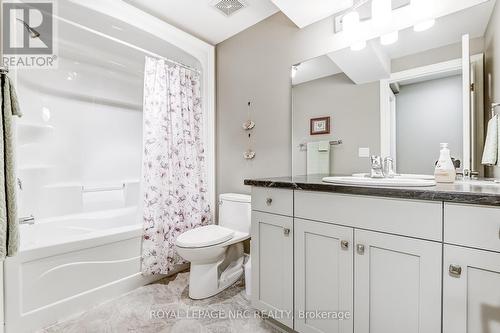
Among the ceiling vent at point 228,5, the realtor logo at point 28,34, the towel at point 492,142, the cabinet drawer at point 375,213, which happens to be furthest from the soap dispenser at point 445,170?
the realtor logo at point 28,34

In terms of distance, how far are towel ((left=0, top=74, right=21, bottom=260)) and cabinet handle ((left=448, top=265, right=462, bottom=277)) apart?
1.82 m

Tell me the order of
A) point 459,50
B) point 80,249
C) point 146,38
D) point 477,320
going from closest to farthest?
point 477,320 → point 459,50 → point 80,249 → point 146,38

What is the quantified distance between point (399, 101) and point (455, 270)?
1.04 meters

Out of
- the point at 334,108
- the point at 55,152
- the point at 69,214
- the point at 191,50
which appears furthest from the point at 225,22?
the point at 69,214

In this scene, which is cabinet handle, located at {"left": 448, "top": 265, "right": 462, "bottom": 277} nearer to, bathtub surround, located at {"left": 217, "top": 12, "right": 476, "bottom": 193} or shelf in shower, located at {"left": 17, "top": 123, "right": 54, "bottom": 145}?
bathtub surround, located at {"left": 217, "top": 12, "right": 476, "bottom": 193}

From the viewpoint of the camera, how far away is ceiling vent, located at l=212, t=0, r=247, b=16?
2.04m

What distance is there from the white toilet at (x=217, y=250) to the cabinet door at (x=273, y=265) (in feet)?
1.30

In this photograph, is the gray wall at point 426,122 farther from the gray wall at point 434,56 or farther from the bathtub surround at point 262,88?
the bathtub surround at point 262,88

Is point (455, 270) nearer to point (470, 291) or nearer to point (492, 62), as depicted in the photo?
point (470, 291)

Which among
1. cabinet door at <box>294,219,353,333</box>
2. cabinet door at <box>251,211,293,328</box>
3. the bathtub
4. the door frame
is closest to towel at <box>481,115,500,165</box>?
the door frame

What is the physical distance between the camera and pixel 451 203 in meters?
0.91

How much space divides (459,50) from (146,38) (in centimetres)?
232

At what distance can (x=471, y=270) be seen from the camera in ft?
2.88

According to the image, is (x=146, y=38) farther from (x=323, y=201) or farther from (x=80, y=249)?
(x=323, y=201)
